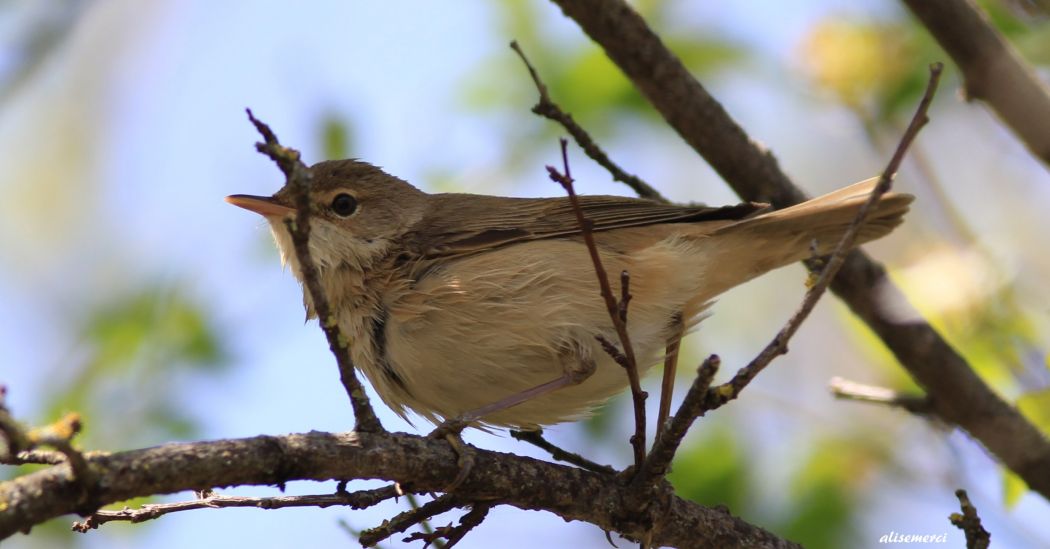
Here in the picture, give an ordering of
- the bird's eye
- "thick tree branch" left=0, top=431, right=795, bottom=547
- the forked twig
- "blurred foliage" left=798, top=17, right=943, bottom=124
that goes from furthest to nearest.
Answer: "blurred foliage" left=798, top=17, right=943, bottom=124, the bird's eye, the forked twig, "thick tree branch" left=0, top=431, right=795, bottom=547

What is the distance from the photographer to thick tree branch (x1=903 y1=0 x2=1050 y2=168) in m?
4.10

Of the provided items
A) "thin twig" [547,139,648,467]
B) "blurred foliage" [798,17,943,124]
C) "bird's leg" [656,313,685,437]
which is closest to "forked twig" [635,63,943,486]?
"thin twig" [547,139,648,467]

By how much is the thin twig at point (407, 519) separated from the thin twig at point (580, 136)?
170 centimetres

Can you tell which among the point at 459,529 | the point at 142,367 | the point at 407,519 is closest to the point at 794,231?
the point at 459,529

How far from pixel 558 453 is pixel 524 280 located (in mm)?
744

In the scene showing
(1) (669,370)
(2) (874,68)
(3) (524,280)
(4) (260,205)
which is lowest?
(1) (669,370)

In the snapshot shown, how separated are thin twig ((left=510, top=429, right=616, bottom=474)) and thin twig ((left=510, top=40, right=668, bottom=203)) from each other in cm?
128

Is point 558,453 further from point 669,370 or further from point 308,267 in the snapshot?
point 308,267

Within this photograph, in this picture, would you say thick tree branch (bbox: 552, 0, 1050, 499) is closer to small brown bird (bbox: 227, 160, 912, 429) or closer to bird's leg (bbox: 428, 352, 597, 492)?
small brown bird (bbox: 227, 160, 912, 429)

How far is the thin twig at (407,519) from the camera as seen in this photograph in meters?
3.12

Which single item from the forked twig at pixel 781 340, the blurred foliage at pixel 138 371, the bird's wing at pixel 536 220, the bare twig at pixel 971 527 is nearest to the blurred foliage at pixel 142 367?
the blurred foliage at pixel 138 371

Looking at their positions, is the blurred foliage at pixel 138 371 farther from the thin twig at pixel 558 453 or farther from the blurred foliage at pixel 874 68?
the blurred foliage at pixel 874 68

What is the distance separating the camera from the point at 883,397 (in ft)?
15.2

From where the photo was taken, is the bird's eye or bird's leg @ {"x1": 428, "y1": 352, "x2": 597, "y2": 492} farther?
the bird's eye
